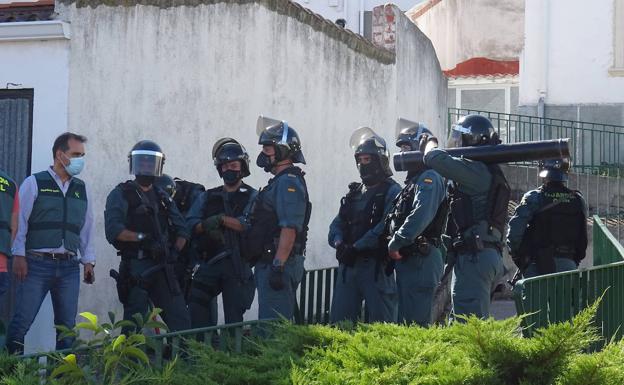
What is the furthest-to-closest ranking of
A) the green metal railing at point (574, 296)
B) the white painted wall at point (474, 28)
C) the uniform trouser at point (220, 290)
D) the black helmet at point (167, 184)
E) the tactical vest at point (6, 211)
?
the white painted wall at point (474, 28), the black helmet at point (167, 184), the uniform trouser at point (220, 290), the tactical vest at point (6, 211), the green metal railing at point (574, 296)

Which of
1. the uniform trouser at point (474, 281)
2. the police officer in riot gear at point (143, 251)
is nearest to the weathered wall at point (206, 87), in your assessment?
the police officer in riot gear at point (143, 251)

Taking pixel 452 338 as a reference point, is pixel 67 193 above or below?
above

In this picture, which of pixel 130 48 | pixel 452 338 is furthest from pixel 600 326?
pixel 130 48

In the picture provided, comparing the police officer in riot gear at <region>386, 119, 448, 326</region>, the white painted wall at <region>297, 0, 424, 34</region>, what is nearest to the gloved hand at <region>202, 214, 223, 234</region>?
the police officer in riot gear at <region>386, 119, 448, 326</region>

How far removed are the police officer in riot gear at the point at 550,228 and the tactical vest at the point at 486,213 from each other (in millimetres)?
1399

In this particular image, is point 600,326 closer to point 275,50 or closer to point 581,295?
point 581,295

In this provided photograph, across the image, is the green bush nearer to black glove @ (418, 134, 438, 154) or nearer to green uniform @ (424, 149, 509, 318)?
green uniform @ (424, 149, 509, 318)

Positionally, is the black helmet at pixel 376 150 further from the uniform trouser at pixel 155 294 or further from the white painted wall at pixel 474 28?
the white painted wall at pixel 474 28

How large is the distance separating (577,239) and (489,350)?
209 inches

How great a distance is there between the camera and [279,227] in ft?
27.1

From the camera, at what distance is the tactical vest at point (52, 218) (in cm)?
820

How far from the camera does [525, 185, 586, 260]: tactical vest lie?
9.48 meters

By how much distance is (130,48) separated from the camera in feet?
32.0

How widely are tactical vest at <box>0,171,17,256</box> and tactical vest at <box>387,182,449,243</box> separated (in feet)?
8.73
